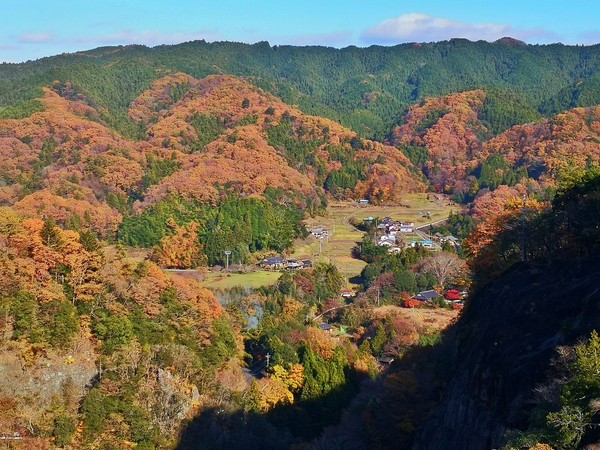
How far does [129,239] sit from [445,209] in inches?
1373

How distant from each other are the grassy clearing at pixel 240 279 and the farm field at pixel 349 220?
17.2ft

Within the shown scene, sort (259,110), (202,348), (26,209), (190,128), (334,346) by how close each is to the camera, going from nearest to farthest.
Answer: (202,348)
(334,346)
(26,209)
(190,128)
(259,110)

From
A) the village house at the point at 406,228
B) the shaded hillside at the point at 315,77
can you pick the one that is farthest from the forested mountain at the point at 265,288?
the shaded hillside at the point at 315,77

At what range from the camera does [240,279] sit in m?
47.2

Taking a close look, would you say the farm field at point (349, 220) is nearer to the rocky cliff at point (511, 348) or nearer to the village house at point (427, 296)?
the village house at point (427, 296)

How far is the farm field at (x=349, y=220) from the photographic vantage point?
53844 mm

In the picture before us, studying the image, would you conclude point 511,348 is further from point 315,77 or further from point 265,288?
point 315,77

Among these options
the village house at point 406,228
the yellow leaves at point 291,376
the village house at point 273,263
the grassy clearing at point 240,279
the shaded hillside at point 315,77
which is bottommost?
the grassy clearing at point 240,279

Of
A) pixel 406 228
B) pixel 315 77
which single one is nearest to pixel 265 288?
pixel 406 228

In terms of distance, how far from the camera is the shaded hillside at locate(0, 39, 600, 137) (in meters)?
103

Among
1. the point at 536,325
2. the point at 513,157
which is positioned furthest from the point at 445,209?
the point at 536,325

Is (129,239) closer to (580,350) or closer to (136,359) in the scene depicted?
(136,359)

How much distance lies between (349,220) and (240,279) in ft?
74.0

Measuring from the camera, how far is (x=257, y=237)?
180ft
